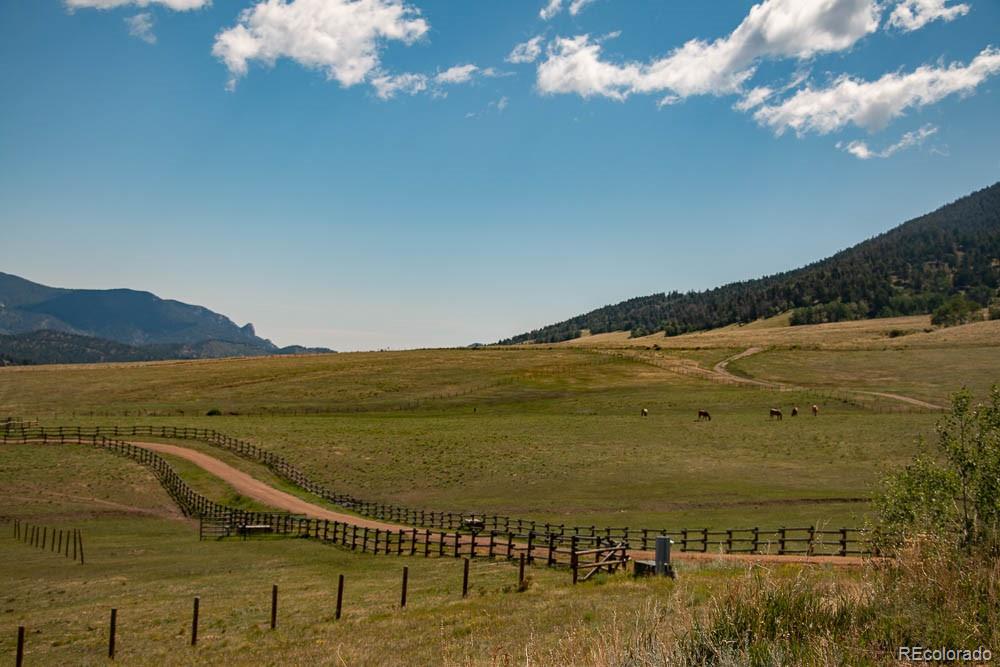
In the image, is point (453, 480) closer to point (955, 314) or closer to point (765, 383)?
point (765, 383)

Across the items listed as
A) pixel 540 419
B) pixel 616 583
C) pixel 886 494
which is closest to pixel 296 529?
pixel 616 583

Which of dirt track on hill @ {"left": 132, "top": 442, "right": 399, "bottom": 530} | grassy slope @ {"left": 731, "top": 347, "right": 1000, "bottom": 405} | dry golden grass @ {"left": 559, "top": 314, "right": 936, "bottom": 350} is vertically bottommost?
dirt track on hill @ {"left": 132, "top": 442, "right": 399, "bottom": 530}

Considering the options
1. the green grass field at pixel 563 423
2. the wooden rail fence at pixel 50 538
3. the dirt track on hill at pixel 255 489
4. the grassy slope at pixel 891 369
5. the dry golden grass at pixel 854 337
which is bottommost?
the wooden rail fence at pixel 50 538

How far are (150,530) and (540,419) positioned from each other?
46.2 meters

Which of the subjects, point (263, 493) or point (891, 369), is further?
point (891, 369)

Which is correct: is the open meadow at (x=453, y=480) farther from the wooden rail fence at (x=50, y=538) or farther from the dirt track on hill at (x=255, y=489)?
the dirt track on hill at (x=255, y=489)

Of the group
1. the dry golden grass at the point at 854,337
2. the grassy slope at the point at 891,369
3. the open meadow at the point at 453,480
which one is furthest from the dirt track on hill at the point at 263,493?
the dry golden grass at the point at 854,337

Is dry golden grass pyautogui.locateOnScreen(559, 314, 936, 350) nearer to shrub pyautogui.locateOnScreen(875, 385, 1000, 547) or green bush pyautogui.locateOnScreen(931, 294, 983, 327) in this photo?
green bush pyautogui.locateOnScreen(931, 294, 983, 327)

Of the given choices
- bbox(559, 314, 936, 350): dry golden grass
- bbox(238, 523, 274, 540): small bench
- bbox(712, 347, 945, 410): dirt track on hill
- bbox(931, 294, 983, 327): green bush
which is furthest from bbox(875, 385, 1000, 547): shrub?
bbox(931, 294, 983, 327): green bush

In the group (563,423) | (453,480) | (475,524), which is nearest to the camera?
(475,524)

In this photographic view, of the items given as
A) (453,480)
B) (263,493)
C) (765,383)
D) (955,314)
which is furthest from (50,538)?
(955,314)

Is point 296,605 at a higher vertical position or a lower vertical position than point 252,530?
higher

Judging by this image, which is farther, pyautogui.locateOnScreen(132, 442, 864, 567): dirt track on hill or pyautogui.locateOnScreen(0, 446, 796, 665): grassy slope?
pyautogui.locateOnScreen(132, 442, 864, 567): dirt track on hill

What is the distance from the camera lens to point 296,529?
41250mm
